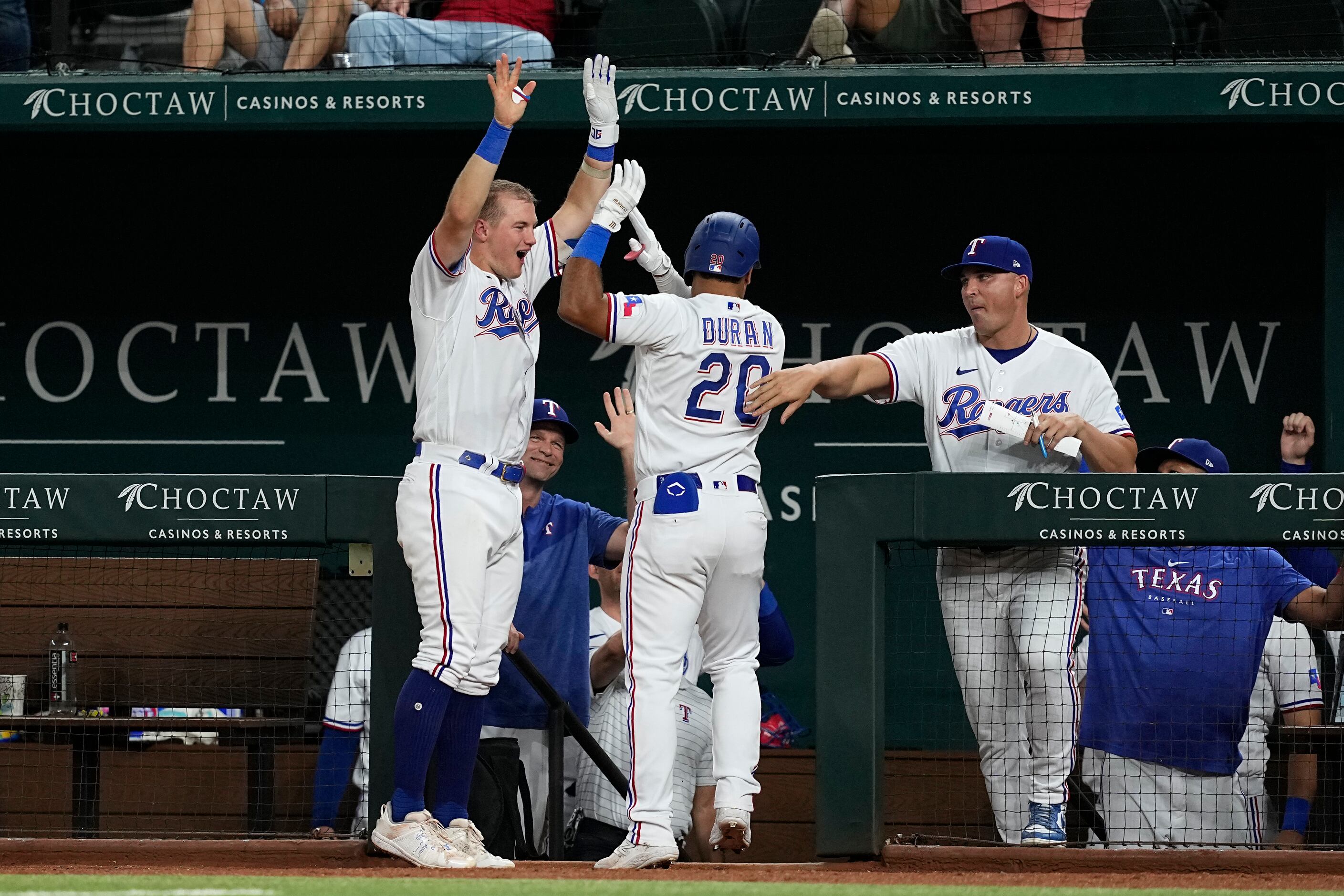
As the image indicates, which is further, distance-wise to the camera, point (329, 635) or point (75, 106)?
point (75, 106)

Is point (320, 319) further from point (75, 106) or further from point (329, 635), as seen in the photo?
point (329, 635)

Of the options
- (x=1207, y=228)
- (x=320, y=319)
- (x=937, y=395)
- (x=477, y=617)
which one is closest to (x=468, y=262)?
(x=477, y=617)

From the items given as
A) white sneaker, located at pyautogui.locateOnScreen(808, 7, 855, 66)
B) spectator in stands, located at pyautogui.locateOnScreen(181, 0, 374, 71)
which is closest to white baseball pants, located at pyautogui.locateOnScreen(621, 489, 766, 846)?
white sneaker, located at pyautogui.locateOnScreen(808, 7, 855, 66)

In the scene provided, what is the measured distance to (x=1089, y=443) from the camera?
436cm

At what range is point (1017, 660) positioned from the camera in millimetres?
4301

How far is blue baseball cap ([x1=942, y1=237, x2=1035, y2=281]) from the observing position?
4535 millimetres

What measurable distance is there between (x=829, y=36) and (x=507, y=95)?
7.88ft

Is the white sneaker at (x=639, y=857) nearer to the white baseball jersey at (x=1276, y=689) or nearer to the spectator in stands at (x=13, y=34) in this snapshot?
the white baseball jersey at (x=1276, y=689)

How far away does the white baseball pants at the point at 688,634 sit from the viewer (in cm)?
389

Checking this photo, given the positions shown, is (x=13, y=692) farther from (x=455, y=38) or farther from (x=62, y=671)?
(x=455, y=38)

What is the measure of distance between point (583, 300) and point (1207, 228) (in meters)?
3.57

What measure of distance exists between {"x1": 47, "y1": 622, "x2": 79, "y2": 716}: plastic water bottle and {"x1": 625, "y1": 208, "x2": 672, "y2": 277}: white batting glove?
2133 millimetres

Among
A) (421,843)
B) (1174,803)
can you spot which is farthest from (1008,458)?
(421,843)

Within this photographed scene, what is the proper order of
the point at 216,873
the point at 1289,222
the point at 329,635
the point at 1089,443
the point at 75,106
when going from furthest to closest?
the point at 1289,222 → the point at 75,106 → the point at 329,635 → the point at 1089,443 → the point at 216,873
